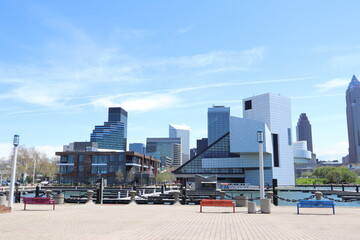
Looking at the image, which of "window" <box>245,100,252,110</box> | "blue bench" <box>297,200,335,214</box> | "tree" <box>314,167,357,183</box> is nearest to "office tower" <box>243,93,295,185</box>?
"window" <box>245,100,252,110</box>

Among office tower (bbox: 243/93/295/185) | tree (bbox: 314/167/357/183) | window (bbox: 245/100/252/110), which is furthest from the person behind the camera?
window (bbox: 245/100/252/110)

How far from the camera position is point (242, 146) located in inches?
4975

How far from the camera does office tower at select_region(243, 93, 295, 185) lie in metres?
134

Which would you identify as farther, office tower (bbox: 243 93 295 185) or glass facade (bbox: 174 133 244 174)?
glass facade (bbox: 174 133 244 174)

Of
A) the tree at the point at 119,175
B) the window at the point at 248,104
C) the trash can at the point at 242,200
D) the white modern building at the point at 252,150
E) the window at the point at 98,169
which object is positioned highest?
the window at the point at 248,104

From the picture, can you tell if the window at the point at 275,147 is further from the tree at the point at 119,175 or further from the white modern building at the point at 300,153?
the tree at the point at 119,175

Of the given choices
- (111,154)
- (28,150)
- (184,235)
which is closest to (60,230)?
(184,235)

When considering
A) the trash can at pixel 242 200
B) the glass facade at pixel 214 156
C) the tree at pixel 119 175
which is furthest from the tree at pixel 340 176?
the trash can at pixel 242 200

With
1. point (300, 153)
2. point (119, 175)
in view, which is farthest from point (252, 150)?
point (300, 153)

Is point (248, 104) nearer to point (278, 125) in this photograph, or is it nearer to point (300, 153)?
point (278, 125)

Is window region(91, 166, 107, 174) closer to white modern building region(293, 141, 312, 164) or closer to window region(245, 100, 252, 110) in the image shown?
window region(245, 100, 252, 110)

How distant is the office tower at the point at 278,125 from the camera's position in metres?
134

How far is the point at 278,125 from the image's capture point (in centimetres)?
13550

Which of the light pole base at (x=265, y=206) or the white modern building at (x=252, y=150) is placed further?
the white modern building at (x=252, y=150)
